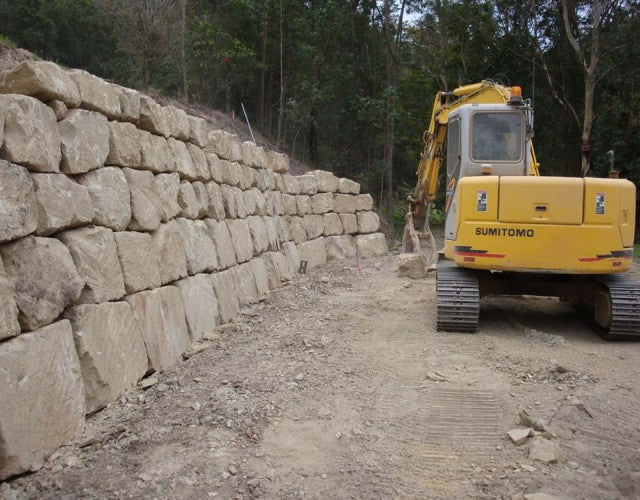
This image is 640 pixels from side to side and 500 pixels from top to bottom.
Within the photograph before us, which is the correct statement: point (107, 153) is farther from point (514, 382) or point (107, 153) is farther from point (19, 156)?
point (514, 382)

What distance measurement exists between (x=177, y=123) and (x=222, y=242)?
1569 millimetres

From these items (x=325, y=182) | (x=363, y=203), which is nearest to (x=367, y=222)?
(x=363, y=203)

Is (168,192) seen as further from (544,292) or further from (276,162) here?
(276,162)

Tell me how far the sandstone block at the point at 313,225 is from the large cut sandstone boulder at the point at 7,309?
8896mm

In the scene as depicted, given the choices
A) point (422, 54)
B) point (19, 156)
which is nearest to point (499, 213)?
point (19, 156)

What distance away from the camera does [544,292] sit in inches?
272

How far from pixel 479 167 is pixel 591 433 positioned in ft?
14.4

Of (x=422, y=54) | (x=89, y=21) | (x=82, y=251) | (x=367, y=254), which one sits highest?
(x=89, y=21)

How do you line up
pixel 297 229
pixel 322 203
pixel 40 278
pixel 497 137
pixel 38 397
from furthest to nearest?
pixel 322 203, pixel 297 229, pixel 497 137, pixel 40 278, pixel 38 397

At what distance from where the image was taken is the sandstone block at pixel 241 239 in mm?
7785

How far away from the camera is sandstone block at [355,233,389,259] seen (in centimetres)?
1416

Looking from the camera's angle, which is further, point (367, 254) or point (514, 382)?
point (367, 254)

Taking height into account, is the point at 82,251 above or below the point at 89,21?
below

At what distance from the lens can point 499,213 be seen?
249 inches
